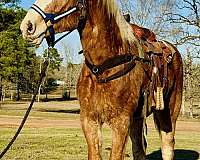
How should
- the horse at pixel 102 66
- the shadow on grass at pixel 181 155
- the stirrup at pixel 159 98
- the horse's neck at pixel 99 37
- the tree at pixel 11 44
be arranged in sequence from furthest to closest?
the tree at pixel 11 44, the shadow on grass at pixel 181 155, the stirrup at pixel 159 98, the horse's neck at pixel 99 37, the horse at pixel 102 66

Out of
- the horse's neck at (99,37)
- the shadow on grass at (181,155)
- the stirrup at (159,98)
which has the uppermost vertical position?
the horse's neck at (99,37)

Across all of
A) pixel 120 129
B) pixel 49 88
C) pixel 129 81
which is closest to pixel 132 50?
pixel 129 81

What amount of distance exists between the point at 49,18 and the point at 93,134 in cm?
138

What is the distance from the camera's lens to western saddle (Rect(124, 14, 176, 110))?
234 inches

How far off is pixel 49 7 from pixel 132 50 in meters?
1.21

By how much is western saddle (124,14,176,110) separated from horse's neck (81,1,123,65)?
0.60 meters

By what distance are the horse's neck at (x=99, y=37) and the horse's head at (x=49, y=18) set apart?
0.61ft

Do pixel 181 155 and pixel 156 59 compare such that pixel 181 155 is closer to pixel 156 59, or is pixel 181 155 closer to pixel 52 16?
pixel 156 59

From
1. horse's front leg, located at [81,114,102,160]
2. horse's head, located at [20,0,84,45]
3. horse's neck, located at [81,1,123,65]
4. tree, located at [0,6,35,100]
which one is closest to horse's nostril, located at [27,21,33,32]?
horse's head, located at [20,0,84,45]

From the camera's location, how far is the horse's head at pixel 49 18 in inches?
169

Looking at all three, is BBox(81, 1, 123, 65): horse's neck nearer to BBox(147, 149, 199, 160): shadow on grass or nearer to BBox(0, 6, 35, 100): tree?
BBox(147, 149, 199, 160): shadow on grass

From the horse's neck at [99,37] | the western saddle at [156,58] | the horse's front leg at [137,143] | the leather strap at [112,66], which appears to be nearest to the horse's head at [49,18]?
the horse's neck at [99,37]

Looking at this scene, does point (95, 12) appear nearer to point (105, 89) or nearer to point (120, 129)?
point (105, 89)

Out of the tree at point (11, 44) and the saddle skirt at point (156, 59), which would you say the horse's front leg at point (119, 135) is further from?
the tree at point (11, 44)
